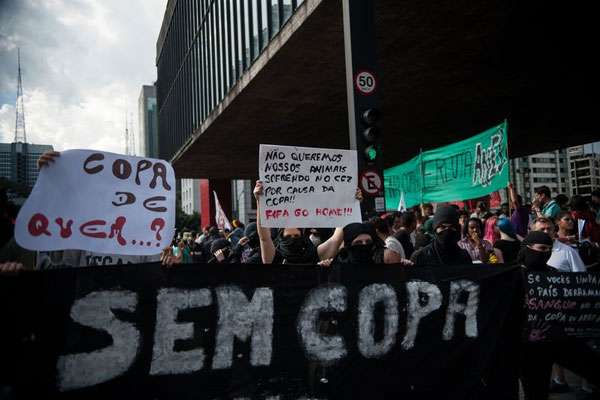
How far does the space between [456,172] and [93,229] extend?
18.5 ft

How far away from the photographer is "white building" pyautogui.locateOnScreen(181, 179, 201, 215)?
102 metres

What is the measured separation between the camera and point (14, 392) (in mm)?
2734

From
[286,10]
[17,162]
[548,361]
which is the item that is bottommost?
[548,361]

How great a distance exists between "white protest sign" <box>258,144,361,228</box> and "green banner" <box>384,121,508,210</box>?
303cm

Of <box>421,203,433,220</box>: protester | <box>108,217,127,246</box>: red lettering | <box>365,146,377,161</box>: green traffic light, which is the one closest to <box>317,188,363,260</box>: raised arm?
<box>108,217,127,246</box>: red lettering

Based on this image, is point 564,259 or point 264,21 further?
point 264,21

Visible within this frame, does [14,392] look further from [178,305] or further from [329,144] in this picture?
[329,144]

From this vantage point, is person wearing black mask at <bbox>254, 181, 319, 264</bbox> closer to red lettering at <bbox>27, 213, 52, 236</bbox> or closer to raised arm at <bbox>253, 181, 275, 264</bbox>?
raised arm at <bbox>253, 181, 275, 264</bbox>

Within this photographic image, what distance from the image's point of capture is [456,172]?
7383mm

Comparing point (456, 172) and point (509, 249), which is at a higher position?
point (456, 172)

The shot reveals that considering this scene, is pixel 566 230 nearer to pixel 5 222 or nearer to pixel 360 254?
pixel 360 254

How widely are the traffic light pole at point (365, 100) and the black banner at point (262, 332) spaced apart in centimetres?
275

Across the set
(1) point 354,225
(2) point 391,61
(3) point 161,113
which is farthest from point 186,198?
(1) point 354,225

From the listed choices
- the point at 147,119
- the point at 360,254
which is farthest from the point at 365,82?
the point at 147,119
